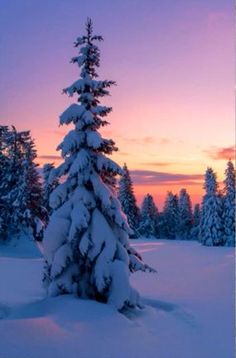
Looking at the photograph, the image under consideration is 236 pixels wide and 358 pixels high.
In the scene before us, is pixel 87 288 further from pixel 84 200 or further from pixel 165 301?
pixel 165 301

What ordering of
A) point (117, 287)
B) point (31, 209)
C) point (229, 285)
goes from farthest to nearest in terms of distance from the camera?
point (31, 209)
point (229, 285)
point (117, 287)

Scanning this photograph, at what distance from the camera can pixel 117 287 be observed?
15.7 m

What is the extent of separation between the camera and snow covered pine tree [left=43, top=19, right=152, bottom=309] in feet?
52.0

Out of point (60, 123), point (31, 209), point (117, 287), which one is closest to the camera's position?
point (117, 287)

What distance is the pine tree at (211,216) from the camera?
64.1 metres

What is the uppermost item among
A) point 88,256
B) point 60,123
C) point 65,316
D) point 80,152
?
point 60,123

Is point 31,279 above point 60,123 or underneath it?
underneath

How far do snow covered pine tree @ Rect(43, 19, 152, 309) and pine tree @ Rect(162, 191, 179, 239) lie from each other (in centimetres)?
8147

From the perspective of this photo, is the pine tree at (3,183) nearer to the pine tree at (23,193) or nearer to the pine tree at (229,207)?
the pine tree at (23,193)

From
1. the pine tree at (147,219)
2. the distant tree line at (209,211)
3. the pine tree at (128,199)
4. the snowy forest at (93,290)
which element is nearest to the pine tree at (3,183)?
the distant tree line at (209,211)

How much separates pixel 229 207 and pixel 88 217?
50.8m

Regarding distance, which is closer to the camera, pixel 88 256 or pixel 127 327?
pixel 127 327

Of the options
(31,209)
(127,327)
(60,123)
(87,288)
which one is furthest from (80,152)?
(31,209)

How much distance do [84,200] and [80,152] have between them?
1.87m
